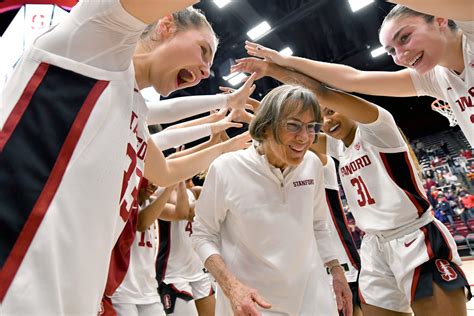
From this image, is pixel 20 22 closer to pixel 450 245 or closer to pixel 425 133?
pixel 450 245

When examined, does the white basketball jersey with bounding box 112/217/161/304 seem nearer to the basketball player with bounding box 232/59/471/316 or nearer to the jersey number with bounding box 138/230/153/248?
the jersey number with bounding box 138/230/153/248

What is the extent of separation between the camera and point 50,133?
82 centimetres

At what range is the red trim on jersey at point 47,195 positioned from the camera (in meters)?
0.74

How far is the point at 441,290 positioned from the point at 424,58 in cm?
124

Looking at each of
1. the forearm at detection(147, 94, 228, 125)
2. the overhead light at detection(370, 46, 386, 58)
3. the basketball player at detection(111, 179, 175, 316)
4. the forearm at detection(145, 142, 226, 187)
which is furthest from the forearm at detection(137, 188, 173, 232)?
the overhead light at detection(370, 46, 386, 58)

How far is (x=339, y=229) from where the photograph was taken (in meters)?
3.51

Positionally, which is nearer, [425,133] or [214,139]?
[214,139]

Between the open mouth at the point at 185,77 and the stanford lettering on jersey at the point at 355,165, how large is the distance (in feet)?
4.80

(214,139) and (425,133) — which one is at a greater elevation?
(425,133)

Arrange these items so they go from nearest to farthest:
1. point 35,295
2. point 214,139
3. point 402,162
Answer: point 35,295 < point 402,162 < point 214,139

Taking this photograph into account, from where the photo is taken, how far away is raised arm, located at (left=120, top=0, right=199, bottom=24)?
2.77ft

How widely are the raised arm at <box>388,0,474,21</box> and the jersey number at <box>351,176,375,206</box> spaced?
141 cm

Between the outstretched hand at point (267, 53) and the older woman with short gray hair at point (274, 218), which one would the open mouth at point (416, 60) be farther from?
the outstretched hand at point (267, 53)

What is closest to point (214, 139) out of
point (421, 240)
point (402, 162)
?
point (402, 162)
